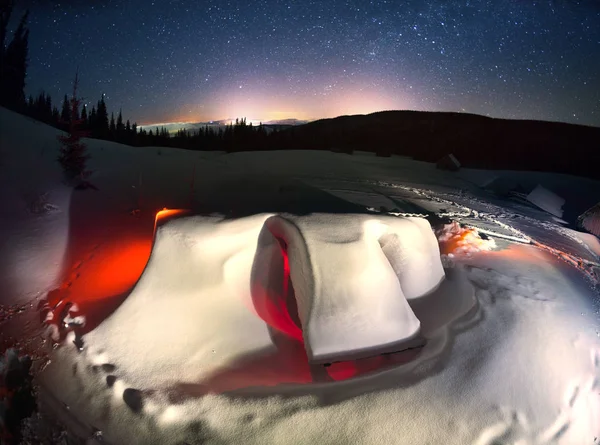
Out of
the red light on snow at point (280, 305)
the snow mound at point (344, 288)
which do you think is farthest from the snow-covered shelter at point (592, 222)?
the red light on snow at point (280, 305)

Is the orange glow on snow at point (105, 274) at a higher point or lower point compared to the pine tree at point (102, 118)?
lower

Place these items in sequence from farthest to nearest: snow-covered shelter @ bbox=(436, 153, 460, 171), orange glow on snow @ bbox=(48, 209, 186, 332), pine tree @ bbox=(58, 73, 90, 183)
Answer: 1. snow-covered shelter @ bbox=(436, 153, 460, 171)
2. pine tree @ bbox=(58, 73, 90, 183)
3. orange glow on snow @ bbox=(48, 209, 186, 332)

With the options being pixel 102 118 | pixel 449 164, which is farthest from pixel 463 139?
pixel 102 118

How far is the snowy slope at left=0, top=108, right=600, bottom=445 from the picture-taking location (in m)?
2.47

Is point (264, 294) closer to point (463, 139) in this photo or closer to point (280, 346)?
point (280, 346)

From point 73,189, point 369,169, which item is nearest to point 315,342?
point 73,189

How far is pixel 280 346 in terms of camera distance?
3373 mm

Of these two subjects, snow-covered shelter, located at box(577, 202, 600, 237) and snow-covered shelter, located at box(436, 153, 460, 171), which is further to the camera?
snow-covered shelter, located at box(436, 153, 460, 171)

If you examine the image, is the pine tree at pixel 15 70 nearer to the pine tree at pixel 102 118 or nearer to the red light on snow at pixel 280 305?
the pine tree at pixel 102 118

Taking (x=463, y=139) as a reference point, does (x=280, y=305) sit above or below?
below

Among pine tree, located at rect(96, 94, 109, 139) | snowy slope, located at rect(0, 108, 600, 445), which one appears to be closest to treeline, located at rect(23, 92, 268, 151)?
pine tree, located at rect(96, 94, 109, 139)

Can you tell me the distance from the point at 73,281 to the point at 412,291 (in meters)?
4.15

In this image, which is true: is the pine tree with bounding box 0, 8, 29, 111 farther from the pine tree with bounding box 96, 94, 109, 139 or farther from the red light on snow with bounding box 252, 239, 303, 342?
the red light on snow with bounding box 252, 239, 303, 342

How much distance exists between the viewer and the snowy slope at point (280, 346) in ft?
8.11
